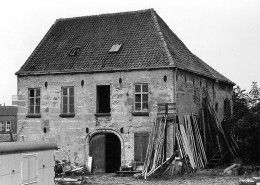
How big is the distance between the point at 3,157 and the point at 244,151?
15.6 meters

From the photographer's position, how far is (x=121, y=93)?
2698cm

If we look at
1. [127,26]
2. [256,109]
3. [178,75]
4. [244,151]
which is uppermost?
[127,26]

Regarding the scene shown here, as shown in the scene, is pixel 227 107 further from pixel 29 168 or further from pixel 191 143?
pixel 29 168

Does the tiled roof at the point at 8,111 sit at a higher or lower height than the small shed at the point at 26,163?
higher

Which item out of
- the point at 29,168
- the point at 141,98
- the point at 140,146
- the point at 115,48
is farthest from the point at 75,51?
the point at 29,168

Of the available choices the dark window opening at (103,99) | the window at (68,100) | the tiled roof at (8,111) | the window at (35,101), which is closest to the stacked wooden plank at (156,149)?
the dark window opening at (103,99)

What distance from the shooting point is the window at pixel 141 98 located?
26500 mm

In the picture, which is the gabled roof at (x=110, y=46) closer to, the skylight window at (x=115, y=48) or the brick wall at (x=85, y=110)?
the skylight window at (x=115, y=48)

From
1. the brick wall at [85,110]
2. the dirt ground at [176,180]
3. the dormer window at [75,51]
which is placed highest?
the dormer window at [75,51]

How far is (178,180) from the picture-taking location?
2273 centimetres

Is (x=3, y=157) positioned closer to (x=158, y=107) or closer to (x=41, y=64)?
(x=158, y=107)

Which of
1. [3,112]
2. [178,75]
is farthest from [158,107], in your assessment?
[3,112]

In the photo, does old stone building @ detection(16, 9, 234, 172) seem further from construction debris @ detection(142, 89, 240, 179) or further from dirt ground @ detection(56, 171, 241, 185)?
dirt ground @ detection(56, 171, 241, 185)

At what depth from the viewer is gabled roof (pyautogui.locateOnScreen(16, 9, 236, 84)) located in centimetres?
2703
